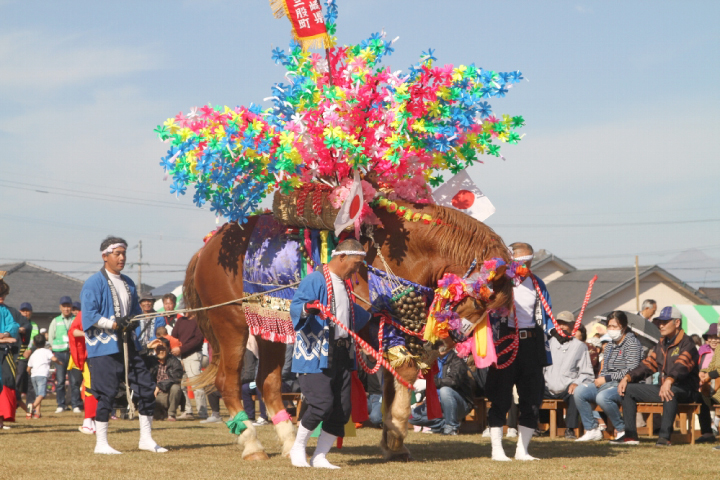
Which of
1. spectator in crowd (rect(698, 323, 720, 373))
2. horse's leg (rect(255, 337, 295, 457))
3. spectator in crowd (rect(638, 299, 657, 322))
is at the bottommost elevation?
horse's leg (rect(255, 337, 295, 457))

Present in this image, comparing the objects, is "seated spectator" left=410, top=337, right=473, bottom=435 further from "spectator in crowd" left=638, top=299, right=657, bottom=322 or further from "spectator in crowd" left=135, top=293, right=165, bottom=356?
"spectator in crowd" left=638, top=299, right=657, bottom=322

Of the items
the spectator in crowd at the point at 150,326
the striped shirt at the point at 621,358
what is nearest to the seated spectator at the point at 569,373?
the striped shirt at the point at 621,358

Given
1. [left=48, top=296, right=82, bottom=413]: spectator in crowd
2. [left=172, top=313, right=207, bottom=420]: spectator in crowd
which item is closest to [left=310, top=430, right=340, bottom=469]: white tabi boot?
[left=172, top=313, right=207, bottom=420]: spectator in crowd

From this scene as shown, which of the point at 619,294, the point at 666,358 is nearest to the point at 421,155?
the point at 666,358

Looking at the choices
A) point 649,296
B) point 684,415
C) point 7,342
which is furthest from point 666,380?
point 649,296

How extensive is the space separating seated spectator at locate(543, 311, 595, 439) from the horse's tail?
175 inches

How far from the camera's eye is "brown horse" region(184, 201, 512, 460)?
6.77 meters

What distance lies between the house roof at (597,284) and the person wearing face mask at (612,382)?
23.8 meters

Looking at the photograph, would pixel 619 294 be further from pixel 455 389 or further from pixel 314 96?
pixel 314 96

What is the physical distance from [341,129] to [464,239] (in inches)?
53.3

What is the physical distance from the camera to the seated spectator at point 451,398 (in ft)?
34.2

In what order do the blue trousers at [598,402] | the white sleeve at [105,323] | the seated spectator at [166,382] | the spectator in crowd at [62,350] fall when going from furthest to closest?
the spectator in crowd at [62,350] < the seated spectator at [166,382] < the blue trousers at [598,402] < the white sleeve at [105,323]

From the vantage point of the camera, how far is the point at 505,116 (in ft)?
23.8

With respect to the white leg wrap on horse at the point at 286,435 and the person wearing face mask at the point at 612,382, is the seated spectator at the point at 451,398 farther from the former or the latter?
the white leg wrap on horse at the point at 286,435
